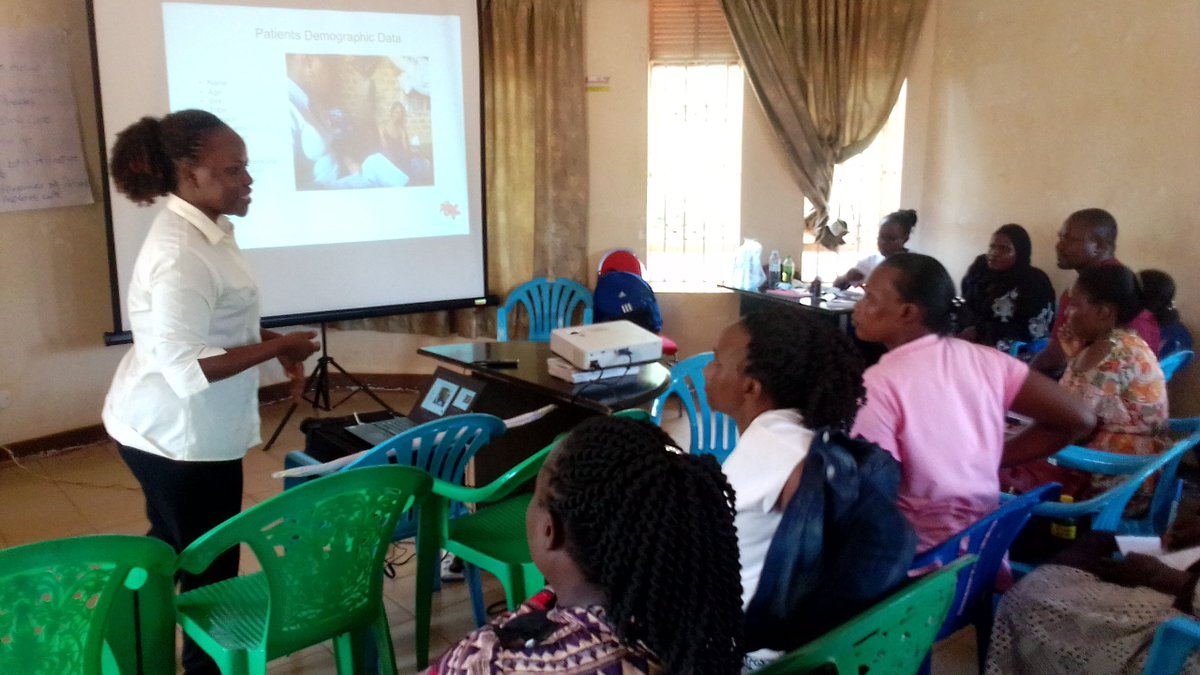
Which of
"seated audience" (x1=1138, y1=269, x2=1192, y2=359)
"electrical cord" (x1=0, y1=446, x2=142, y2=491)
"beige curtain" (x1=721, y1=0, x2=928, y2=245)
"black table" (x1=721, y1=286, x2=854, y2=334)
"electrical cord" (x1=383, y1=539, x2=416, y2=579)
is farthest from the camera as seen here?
"beige curtain" (x1=721, y1=0, x2=928, y2=245)

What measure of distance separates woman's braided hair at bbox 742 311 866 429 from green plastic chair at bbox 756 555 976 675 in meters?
0.34

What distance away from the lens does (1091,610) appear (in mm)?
1867

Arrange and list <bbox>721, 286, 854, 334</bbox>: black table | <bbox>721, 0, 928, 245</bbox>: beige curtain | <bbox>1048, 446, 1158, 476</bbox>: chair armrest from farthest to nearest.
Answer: <bbox>721, 0, 928, 245</bbox>: beige curtain → <bbox>721, 286, 854, 334</bbox>: black table → <bbox>1048, 446, 1158, 476</bbox>: chair armrest

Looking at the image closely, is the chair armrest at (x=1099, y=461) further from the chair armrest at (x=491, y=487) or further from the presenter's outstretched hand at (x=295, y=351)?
the presenter's outstretched hand at (x=295, y=351)

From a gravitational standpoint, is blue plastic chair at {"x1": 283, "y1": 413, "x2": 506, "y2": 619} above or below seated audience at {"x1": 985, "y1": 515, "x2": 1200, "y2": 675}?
above

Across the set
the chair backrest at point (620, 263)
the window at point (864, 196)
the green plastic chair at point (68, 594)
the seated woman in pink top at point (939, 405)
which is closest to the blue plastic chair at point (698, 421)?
the seated woman in pink top at point (939, 405)

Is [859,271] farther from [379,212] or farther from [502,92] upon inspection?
[379,212]

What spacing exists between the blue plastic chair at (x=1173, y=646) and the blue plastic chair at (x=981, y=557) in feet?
1.04

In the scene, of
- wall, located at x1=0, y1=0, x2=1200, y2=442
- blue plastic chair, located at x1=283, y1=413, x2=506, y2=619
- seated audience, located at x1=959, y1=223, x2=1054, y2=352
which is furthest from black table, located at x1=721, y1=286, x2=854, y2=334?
blue plastic chair, located at x1=283, y1=413, x2=506, y2=619

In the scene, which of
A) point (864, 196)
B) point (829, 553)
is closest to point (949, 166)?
point (864, 196)

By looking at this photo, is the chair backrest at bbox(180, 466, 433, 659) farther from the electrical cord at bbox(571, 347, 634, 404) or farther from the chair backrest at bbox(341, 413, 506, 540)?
the electrical cord at bbox(571, 347, 634, 404)

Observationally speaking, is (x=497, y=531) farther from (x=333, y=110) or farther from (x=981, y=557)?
(x=333, y=110)

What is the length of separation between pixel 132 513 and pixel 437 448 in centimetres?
202

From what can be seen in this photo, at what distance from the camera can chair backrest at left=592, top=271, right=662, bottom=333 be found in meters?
4.95
